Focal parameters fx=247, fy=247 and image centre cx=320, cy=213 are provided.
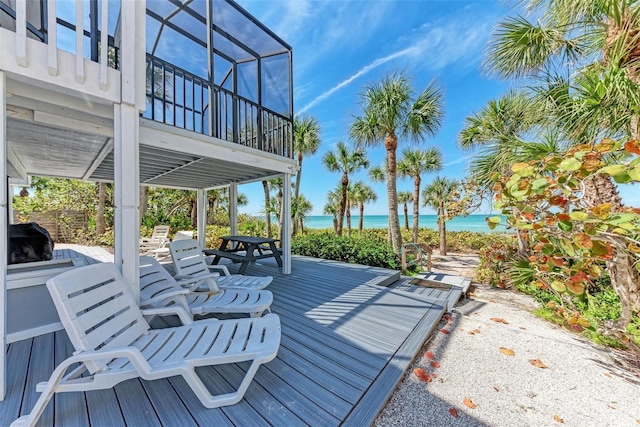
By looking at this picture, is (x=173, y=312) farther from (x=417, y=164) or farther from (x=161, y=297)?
(x=417, y=164)

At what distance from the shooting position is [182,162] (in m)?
4.36

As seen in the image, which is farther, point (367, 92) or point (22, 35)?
point (367, 92)

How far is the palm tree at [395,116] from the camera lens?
7676 millimetres

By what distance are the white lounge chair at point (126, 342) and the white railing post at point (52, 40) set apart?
1.55 meters

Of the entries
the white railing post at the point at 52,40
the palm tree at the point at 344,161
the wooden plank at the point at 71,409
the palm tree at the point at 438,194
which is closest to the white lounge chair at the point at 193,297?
the wooden plank at the point at 71,409

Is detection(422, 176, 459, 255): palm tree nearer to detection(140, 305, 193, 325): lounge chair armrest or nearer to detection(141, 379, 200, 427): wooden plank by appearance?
detection(140, 305, 193, 325): lounge chair armrest

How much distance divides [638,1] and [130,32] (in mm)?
5425

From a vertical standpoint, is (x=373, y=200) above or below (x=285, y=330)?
above

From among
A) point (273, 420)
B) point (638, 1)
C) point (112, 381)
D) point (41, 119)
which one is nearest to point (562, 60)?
point (638, 1)

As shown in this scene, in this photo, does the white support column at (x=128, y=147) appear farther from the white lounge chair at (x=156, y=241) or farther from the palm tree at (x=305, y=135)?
the palm tree at (x=305, y=135)

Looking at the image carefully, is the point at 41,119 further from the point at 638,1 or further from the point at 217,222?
the point at 217,222

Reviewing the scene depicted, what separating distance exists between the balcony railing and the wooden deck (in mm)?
3117

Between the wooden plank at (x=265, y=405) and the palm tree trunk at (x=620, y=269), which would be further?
the palm tree trunk at (x=620, y=269)

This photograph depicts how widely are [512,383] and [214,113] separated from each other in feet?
16.4
